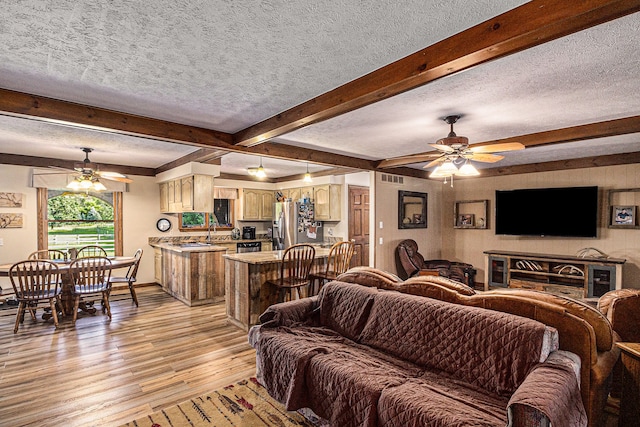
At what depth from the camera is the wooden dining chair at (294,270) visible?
4.01 meters

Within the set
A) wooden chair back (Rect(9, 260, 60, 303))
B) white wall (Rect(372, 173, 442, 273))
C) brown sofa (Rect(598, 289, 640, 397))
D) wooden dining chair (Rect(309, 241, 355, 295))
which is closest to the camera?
brown sofa (Rect(598, 289, 640, 397))

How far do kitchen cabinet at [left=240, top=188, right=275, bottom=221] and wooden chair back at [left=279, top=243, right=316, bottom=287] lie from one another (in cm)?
378

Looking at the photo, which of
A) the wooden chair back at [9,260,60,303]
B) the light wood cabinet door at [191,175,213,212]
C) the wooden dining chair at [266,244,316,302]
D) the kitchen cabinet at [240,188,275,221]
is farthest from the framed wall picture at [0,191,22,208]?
the wooden dining chair at [266,244,316,302]

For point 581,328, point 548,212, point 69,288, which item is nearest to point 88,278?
point 69,288

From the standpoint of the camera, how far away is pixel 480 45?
174 centimetres

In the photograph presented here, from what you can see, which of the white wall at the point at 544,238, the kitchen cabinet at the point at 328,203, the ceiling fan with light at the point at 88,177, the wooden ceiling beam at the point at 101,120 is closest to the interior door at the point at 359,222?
the kitchen cabinet at the point at 328,203

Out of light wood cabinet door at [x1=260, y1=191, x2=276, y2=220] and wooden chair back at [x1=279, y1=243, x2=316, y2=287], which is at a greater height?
light wood cabinet door at [x1=260, y1=191, x2=276, y2=220]

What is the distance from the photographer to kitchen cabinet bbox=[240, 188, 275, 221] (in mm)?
7762

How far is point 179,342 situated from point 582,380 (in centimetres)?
365

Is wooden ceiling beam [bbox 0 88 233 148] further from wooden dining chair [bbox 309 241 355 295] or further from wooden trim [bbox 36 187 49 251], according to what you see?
wooden trim [bbox 36 187 49 251]

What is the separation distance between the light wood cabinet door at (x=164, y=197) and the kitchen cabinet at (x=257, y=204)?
1.72 m

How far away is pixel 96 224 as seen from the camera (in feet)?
20.2

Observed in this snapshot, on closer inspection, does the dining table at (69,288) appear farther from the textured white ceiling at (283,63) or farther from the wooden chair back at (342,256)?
the wooden chair back at (342,256)

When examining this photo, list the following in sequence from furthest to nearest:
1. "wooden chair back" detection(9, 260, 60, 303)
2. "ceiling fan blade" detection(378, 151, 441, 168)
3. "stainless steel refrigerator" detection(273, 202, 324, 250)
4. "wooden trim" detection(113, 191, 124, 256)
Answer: "stainless steel refrigerator" detection(273, 202, 324, 250), "wooden trim" detection(113, 191, 124, 256), "ceiling fan blade" detection(378, 151, 441, 168), "wooden chair back" detection(9, 260, 60, 303)
